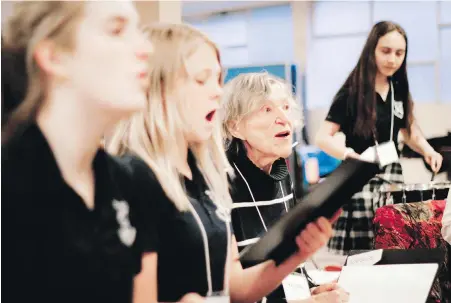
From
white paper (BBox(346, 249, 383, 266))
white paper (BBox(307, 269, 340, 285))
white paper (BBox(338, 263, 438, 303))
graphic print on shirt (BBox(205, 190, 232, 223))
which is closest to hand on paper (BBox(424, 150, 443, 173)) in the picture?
white paper (BBox(307, 269, 340, 285))

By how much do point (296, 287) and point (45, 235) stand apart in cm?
89

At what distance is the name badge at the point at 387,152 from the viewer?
2.49 m

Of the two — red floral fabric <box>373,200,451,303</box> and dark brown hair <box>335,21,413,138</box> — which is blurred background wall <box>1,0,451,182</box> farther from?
red floral fabric <box>373,200,451,303</box>

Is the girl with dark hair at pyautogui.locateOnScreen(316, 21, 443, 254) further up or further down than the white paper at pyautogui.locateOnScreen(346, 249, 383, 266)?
further up

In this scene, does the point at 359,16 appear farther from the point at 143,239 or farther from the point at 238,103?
the point at 143,239

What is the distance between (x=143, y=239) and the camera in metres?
1.01

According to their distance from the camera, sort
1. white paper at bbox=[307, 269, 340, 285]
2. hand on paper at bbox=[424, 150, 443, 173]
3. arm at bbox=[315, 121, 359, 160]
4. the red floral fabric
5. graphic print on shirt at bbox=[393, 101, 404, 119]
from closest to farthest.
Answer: white paper at bbox=[307, 269, 340, 285]
the red floral fabric
arm at bbox=[315, 121, 359, 160]
graphic print on shirt at bbox=[393, 101, 404, 119]
hand on paper at bbox=[424, 150, 443, 173]

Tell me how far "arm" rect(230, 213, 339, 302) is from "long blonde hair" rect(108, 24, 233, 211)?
0.79 feet

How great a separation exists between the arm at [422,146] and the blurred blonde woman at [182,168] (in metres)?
1.58

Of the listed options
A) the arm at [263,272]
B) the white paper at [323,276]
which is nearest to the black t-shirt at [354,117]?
the white paper at [323,276]

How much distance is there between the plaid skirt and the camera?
257 cm

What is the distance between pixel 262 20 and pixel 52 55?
4518 mm

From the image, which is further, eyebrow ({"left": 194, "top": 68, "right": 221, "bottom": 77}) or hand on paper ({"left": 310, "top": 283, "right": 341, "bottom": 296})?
hand on paper ({"left": 310, "top": 283, "right": 341, "bottom": 296})

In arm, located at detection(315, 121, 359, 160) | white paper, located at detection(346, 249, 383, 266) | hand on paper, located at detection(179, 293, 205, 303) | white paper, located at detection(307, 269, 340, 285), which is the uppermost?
arm, located at detection(315, 121, 359, 160)
